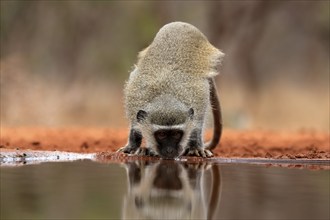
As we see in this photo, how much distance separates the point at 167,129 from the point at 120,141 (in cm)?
532

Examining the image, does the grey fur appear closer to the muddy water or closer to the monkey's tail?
the monkey's tail

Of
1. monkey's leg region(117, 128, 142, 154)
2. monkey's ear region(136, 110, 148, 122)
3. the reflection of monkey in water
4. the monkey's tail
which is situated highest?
the monkey's tail

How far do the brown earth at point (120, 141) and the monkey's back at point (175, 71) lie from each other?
2054 millimetres

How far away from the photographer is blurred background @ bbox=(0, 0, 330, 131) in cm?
1853

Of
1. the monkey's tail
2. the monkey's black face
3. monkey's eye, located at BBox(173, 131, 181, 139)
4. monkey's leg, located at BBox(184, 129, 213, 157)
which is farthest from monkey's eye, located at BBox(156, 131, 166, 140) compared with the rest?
the monkey's tail

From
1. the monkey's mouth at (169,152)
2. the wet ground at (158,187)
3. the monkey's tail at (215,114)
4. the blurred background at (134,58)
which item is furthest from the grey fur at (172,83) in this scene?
the blurred background at (134,58)

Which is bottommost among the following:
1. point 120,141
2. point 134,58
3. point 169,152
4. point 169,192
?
point 169,192

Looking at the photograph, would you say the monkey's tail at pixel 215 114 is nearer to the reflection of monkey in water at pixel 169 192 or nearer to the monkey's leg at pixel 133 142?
the monkey's leg at pixel 133 142

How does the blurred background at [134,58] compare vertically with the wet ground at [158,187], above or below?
above

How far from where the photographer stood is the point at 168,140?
8.36 meters

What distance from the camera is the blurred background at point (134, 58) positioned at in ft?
60.8

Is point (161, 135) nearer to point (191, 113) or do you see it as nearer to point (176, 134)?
point (176, 134)

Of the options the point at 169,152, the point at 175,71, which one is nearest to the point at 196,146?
the point at 169,152

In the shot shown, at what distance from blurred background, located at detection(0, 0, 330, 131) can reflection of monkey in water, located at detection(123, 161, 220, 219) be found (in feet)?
36.6
